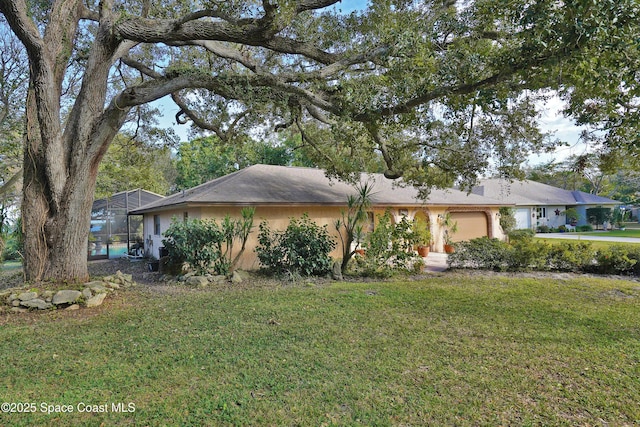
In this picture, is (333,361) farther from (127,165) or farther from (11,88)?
(127,165)

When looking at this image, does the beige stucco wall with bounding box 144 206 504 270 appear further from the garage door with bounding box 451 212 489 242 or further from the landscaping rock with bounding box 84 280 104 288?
the landscaping rock with bounding box 84 280 104 288

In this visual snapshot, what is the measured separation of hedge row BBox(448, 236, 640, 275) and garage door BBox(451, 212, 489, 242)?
282 inches

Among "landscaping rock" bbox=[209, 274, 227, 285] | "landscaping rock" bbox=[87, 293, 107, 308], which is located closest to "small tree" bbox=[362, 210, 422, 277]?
"landscaping rock" bbox=[209, 274, 227, 285]

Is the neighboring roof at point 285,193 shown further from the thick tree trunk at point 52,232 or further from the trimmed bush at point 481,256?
the trimmed bush at point 481,256

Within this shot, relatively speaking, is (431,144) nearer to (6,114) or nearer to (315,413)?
(315,413)

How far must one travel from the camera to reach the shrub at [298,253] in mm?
10516

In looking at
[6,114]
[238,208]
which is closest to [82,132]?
[238,208]

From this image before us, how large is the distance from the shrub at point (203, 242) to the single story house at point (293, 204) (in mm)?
780

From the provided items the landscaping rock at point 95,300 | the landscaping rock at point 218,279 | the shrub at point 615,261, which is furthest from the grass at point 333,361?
the shrub at point 615,261

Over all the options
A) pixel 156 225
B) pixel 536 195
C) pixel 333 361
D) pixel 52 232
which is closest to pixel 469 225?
pixel 156 225

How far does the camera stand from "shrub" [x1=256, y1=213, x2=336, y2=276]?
10.5 meters

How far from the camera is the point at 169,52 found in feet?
39.0

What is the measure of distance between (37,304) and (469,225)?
19.0 meters

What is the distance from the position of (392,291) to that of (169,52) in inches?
437
